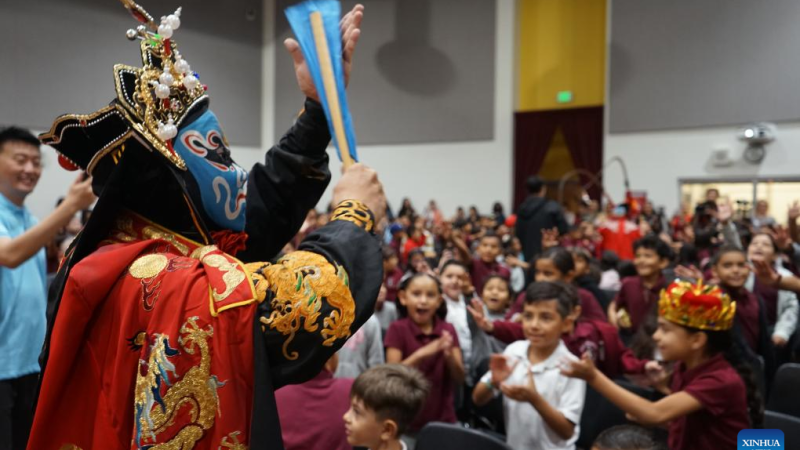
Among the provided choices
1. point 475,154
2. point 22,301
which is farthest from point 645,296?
point 475,154

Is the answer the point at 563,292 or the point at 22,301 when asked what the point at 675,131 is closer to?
the point at 563,292

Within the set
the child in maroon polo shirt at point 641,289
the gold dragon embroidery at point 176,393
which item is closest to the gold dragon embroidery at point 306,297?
the gold dragon embroidery at point 176,393

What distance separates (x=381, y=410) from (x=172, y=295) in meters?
1.19

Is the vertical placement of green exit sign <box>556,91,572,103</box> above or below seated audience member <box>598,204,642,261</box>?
above

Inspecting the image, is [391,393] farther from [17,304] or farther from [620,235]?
[620,235]

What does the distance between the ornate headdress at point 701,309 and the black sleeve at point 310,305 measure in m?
1.67

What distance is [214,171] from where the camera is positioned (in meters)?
1.16

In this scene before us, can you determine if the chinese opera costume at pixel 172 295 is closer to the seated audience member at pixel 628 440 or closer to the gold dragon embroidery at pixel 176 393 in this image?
the gold dragon embroidery at pixel 176 393

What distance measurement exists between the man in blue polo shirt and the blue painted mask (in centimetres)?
135

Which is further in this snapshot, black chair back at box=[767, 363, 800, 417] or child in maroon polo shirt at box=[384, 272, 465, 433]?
child in maroon polo shirt at box=[384, 272, 465, 433]

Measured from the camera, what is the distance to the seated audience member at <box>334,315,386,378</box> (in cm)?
320

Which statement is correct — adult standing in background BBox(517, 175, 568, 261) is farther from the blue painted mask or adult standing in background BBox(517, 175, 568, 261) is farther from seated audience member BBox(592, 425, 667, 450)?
the blue painted mask

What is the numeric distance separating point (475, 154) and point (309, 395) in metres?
11.3

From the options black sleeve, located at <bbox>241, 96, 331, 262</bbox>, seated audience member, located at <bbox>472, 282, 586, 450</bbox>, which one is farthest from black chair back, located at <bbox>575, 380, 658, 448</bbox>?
black sleeve, located at <bbox>241, 96, 331, 262</bbox>
